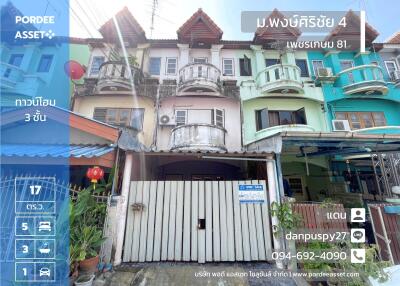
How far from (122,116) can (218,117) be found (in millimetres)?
5636

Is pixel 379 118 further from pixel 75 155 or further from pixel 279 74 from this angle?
pixel 75 155

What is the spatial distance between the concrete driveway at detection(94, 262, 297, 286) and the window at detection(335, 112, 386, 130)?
414 inches

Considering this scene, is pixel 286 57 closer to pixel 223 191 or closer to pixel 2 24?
pixel 223 191

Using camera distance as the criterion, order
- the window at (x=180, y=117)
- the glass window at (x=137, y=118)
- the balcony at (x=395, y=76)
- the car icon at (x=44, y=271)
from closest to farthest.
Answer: the car icon at (x=44, y=271)
the glass window at (x=137, y=118)
the window at (x=180, y=117)
the balcony at (x=395, y=76)

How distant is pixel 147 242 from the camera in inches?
201

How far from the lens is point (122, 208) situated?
17.0 feet

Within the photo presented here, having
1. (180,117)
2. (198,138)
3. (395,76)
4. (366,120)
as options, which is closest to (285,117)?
(366,120)

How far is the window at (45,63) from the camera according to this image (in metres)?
11.8

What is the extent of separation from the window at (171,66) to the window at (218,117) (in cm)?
396

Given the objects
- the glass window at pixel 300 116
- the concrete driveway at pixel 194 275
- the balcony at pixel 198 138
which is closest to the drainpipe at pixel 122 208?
the concrete driveway at pixel 194 275

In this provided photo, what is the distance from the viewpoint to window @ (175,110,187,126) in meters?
10.8

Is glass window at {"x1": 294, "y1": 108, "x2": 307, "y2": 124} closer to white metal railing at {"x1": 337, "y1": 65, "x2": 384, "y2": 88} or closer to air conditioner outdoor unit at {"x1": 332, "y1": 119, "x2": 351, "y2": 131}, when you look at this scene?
air conditioner outdoor unit at {"x1": 332, "y1": 119, "x2": 351, "y2": 131}

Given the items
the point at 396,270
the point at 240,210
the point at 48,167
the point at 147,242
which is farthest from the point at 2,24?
the point at 396,270

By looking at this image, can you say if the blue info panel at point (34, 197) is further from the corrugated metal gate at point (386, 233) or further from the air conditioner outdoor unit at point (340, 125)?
the air conditioner outdoor unit at point (340, 125)
